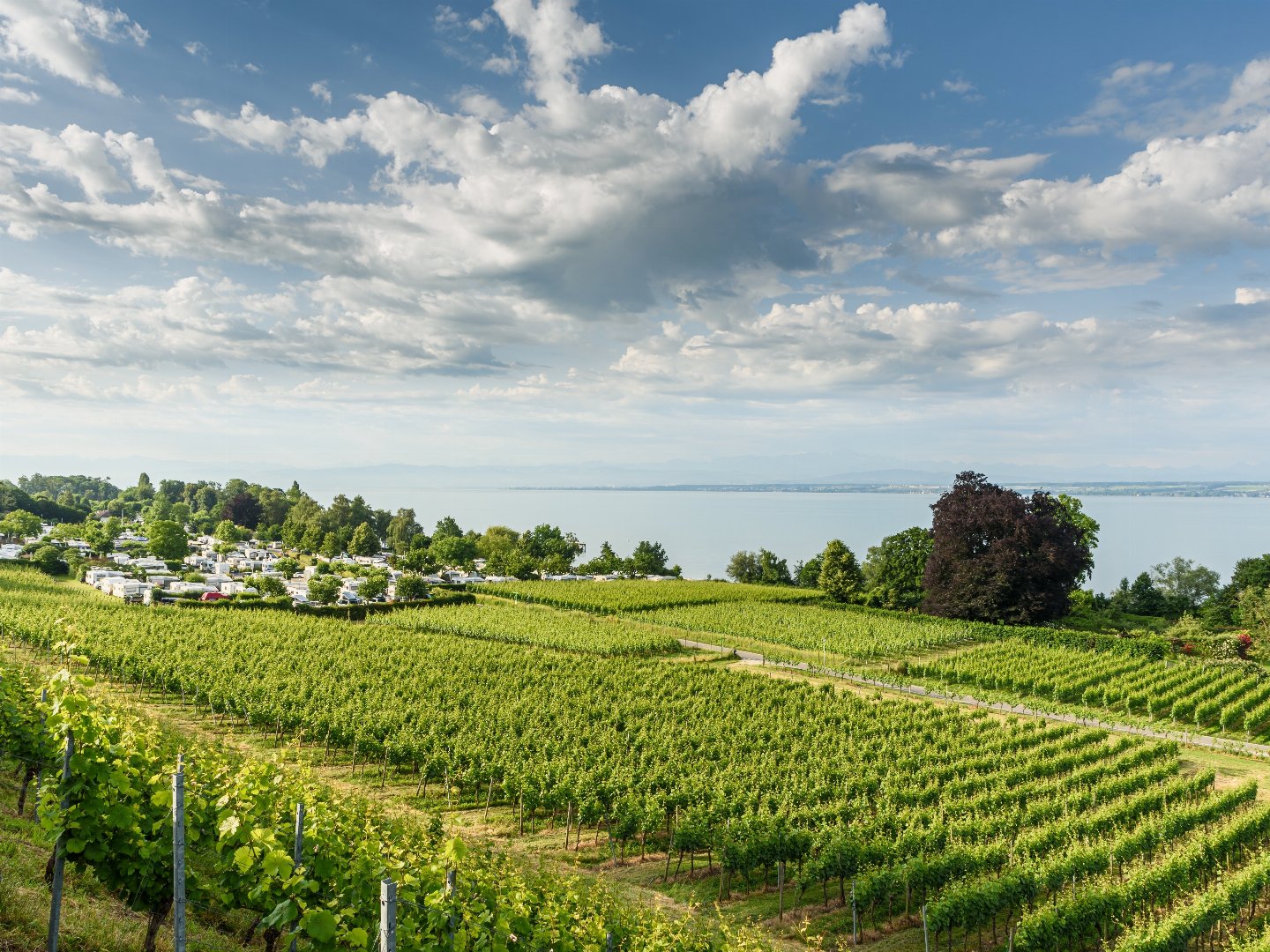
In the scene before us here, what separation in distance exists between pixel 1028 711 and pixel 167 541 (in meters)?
72.2

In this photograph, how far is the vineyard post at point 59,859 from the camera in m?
5.49

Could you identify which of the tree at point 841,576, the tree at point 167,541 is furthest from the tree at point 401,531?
the tree at point 841,576

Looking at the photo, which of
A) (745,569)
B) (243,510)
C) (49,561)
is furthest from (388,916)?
(243,510)

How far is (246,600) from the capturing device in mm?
44312

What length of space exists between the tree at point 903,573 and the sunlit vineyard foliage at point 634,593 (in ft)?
16.5

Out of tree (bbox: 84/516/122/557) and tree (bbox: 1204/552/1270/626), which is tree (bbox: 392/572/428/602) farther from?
tree (bbox: 1204/552/1270/626)

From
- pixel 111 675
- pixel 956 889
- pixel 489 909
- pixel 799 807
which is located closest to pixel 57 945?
pixel 489 909

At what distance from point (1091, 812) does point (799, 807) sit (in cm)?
728

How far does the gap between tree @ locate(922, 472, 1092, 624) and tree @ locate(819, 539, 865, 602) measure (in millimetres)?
7801

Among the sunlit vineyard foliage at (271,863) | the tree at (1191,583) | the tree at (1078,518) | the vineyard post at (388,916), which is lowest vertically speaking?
the sunlit vineyard foliage at (271,863)

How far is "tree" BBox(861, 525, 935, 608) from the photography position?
54.1 meters

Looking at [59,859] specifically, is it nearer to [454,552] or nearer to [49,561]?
[49,561]

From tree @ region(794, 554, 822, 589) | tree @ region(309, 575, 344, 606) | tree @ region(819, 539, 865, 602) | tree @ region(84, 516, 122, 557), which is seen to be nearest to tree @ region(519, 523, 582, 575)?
tree @ region(794, 554, 822, 589)

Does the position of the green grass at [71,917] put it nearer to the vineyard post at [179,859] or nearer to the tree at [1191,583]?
the vineyard post at [179,859]
